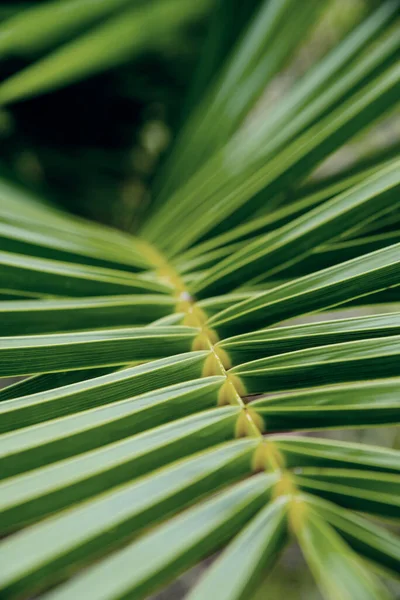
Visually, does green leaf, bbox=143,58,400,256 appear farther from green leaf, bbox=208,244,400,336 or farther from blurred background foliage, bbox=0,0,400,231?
blurred background foliage, bbox=0,0,400,231

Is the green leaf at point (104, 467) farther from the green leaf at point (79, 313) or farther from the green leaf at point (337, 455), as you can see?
the green leaf at point (79, 313)

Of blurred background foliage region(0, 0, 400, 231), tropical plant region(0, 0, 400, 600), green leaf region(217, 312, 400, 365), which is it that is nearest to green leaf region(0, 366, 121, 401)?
tropical plant region(0, 0, 400, 600)

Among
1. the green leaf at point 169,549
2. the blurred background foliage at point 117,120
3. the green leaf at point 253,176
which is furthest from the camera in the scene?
the blurred background foliage at point 117,120

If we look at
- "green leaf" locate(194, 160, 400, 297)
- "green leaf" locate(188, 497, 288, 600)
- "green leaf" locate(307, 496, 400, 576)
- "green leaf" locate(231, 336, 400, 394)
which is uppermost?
"green leaf" locate(194, 160, 400, 297)

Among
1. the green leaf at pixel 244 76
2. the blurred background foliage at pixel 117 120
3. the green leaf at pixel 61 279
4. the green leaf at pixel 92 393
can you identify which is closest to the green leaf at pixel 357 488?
the green leaf at pixel 92 393

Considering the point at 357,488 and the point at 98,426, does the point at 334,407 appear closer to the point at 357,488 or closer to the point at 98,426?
the point at 357,488

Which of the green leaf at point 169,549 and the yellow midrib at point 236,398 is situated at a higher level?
the yellow midrib at point 236,398

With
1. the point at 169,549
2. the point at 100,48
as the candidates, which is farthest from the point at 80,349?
the point at 100,48

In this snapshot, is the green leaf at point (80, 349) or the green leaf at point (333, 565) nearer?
the green leaf at point (333, 565)

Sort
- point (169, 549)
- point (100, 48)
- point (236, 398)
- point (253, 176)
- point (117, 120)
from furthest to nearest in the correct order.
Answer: point (117, 120)
point (100, 48)
point (253, 176)
point (236, 398)
point (169, 549)
